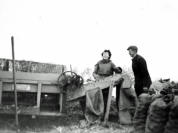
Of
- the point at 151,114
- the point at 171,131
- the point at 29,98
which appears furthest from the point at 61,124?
the point at 171,131

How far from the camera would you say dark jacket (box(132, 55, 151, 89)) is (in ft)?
24.1

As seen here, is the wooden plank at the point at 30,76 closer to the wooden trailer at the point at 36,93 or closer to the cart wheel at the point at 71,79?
the wooden trailer at the point at 36,93

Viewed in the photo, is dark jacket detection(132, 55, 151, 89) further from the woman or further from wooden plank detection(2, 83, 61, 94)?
wooden plank detection(2, 83, 61, 94)

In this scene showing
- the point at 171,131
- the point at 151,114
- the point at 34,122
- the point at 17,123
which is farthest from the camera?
the point at 34,122

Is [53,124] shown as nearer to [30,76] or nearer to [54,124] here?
[54,124]

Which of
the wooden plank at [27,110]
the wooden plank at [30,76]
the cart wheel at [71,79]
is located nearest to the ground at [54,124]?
the wooden plank at [27,110]

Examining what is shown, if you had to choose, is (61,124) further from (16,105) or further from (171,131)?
(171,131)

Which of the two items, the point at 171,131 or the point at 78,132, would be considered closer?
the point at 171,131

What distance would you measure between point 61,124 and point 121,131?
2477 millimetres

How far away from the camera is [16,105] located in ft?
25.9

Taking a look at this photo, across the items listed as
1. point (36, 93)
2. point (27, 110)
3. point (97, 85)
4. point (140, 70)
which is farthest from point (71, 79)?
point (140, 70)

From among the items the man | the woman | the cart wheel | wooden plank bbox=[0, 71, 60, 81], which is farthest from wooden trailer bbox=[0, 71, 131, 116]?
the man

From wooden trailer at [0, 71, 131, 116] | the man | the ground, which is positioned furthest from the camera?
wooden trailer at [0, 71, 131, 116]

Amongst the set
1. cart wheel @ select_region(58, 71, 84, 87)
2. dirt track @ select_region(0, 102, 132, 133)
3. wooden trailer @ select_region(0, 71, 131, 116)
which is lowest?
dirt track @ select_region(0, 102, 132, 133)
